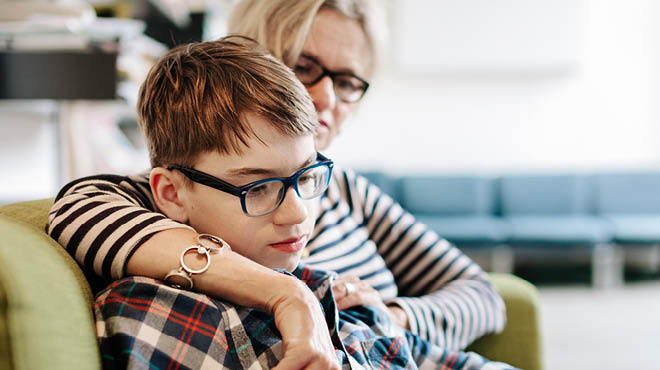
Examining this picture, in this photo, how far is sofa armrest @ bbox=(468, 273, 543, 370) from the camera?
48.5 inches

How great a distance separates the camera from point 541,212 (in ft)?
15.1

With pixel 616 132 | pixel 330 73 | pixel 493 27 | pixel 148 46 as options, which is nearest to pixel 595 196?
pixel 616 132

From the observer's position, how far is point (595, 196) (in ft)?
15.3

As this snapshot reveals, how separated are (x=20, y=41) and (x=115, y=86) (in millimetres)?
381

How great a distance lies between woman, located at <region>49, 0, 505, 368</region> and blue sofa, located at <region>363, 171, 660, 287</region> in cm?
297

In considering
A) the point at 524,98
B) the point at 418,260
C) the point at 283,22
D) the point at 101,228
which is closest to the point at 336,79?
the point at 283,22

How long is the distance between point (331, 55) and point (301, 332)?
71 centimetres

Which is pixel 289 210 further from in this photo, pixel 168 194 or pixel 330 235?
pixel 330 235

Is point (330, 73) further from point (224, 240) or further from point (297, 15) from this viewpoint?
point (224, 240)

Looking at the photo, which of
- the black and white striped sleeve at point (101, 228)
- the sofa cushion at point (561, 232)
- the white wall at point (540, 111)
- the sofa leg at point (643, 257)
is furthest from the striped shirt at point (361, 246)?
the white wall at point (540, 111)

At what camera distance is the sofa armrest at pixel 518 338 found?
4.04ft

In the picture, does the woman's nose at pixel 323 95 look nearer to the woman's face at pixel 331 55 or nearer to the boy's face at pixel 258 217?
the woman's face at pixel 331 55

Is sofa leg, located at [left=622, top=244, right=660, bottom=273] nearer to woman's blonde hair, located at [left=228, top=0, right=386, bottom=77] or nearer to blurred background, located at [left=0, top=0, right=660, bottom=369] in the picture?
blurred background, located at [left=0, top=0, right=660, bottom=369]

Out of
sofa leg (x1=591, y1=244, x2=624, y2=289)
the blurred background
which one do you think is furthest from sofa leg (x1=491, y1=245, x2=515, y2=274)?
sofa leg (x1=591, y1=244, x2=624, y2=289)
